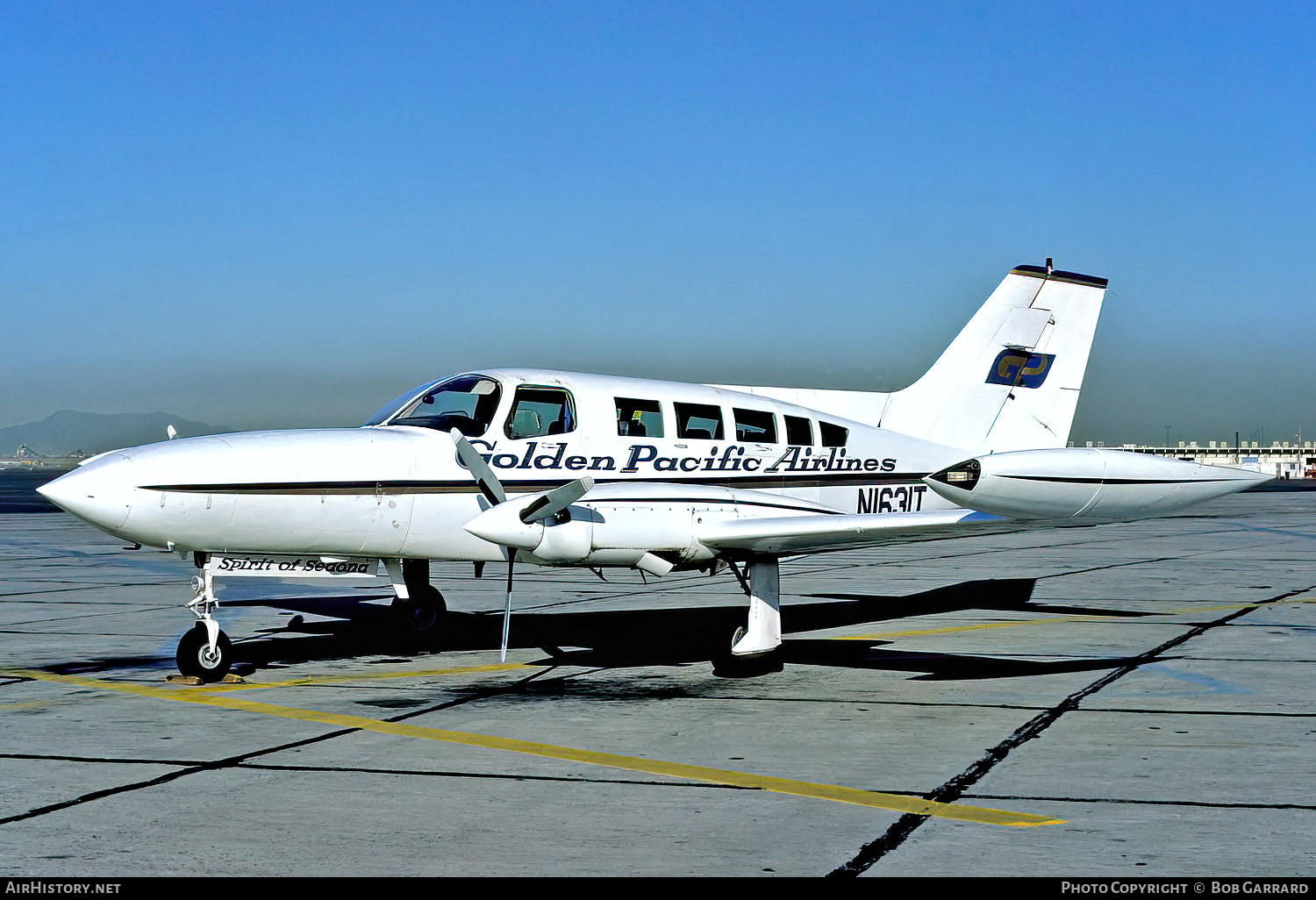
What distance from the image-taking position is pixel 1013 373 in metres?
16.3

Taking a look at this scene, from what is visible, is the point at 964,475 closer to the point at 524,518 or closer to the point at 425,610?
the point at 524,518

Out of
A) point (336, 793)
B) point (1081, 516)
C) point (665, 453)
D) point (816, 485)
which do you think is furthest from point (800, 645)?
point (336, 793)

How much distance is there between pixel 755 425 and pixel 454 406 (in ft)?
11.3

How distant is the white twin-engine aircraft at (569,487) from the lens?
1082 centimetres

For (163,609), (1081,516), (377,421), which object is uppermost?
(377,421)

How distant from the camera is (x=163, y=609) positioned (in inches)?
695

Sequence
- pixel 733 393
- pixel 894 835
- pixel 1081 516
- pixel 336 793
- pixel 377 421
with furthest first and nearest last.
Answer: pixel 733 393 → pixel 377 421 → pixel 1081 516 → pixel 336 793 → pixel 894 835

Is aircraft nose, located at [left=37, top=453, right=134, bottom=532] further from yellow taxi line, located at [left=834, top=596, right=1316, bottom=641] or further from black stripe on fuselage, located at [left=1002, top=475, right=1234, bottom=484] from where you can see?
yellow taxi line, located at [left=834, top=596, right=1316, bottom=641]

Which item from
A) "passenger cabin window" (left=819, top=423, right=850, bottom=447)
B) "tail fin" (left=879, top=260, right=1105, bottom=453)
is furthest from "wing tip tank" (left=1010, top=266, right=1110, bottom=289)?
"passenger cabin window" (left=819, top=423, right=850, bottom=447)

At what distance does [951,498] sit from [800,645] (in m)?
4.21

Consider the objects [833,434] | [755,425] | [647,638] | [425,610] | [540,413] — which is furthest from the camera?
[425,610]

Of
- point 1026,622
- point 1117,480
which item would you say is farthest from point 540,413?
point 1026,622

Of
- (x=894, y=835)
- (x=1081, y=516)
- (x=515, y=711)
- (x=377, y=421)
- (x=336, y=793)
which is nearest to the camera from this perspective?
(x=894, y=835)
